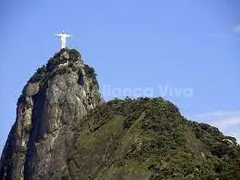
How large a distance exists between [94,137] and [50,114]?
1507 cm

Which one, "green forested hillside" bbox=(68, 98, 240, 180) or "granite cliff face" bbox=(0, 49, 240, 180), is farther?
"granite cliff face" bbox=(0, 49, 240, 180)

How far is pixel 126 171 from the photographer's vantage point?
3068 inches

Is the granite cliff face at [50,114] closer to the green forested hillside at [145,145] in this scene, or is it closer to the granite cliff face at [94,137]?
the granite cliff face at [94,137]

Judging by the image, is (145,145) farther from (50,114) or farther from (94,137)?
(50,114)

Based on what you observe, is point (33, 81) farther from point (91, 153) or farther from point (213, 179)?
point (213, 179)

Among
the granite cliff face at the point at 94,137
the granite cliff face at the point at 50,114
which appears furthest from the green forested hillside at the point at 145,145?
the granite cliff face at the point at 50,114

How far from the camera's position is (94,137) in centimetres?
9812

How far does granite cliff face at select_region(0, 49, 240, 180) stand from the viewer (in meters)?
78.7

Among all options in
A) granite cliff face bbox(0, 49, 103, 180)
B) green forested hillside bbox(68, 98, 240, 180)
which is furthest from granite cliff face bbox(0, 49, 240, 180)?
green forested hillside bbox(68, 98, 240, 180)

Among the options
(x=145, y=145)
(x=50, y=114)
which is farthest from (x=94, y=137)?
(x=145, y=145)

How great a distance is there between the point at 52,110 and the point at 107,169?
29.3m

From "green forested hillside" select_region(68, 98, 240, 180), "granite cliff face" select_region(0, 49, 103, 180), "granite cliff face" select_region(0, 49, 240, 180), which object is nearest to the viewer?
"green forested hillside" select_region(68, 98, 240, 180)

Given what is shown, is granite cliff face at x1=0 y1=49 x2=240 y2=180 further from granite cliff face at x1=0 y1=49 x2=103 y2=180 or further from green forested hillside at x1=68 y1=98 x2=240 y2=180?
green forested hillside at x1=68 y1=98 x2=240 y2=180

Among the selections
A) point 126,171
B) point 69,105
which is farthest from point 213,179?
point 69,105
